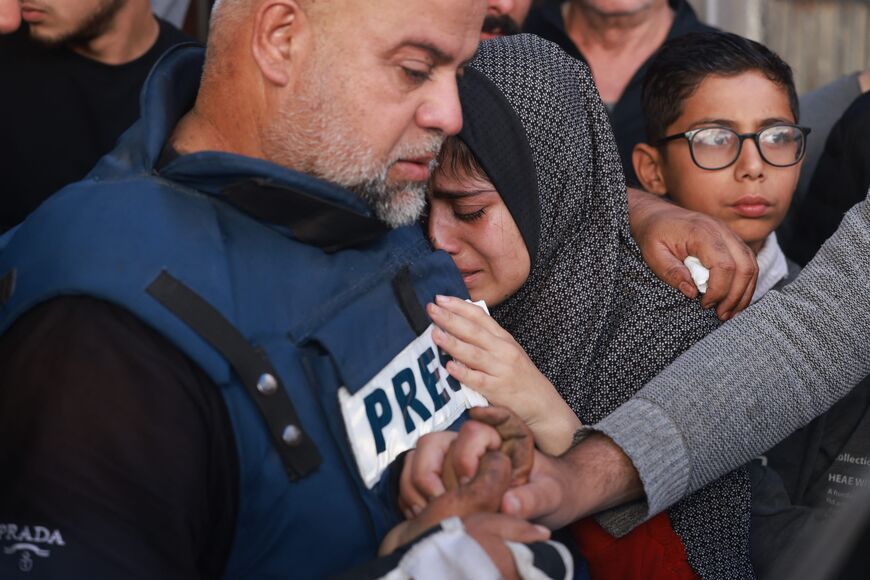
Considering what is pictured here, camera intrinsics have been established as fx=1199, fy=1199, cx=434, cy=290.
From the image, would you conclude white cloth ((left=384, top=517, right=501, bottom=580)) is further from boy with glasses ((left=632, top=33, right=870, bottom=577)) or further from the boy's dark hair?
the boy's dark hair

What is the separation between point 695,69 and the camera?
327cm

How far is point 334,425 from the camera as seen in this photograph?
1.89 metres

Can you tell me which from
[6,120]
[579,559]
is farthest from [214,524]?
[6,120]

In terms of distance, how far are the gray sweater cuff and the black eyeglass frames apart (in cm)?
102

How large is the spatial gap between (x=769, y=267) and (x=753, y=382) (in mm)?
784

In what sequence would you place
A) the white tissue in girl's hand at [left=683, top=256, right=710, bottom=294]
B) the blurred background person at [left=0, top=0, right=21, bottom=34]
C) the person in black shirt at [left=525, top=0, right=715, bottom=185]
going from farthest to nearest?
the person in black shirt at [left=525, top=0, right=715, bottom=185] → the blurred background person at [left=0, top=0, right=21, bottom=34] → the white tissue in girl's hand at [left=683, top=256, right=710, bottom=294]

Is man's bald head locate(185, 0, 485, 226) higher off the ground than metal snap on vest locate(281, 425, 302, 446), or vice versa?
man's bald head locate(185, 0, 485, 226)

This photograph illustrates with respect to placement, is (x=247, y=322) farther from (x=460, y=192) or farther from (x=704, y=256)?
(x=704, y=256)

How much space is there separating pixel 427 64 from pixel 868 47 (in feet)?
23.6

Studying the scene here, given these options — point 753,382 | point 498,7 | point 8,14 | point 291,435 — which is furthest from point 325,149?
point 498,7

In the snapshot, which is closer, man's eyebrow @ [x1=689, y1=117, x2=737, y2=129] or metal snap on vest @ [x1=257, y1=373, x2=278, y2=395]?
metal snap on vest @ [x1=257, y1=373, x2=278, y2=395]

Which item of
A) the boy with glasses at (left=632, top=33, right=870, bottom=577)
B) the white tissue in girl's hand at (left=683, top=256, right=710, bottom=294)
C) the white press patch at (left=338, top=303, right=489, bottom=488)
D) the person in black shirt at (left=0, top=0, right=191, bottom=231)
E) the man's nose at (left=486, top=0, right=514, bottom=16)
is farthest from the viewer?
the man's nose at (left=486, top=0, right=514, bottom=16)

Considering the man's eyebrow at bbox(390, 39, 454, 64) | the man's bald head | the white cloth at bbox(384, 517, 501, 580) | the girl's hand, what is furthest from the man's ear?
the white cloth at bbox(384, 517, 501, 580)

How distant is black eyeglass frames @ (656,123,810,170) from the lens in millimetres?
3170
